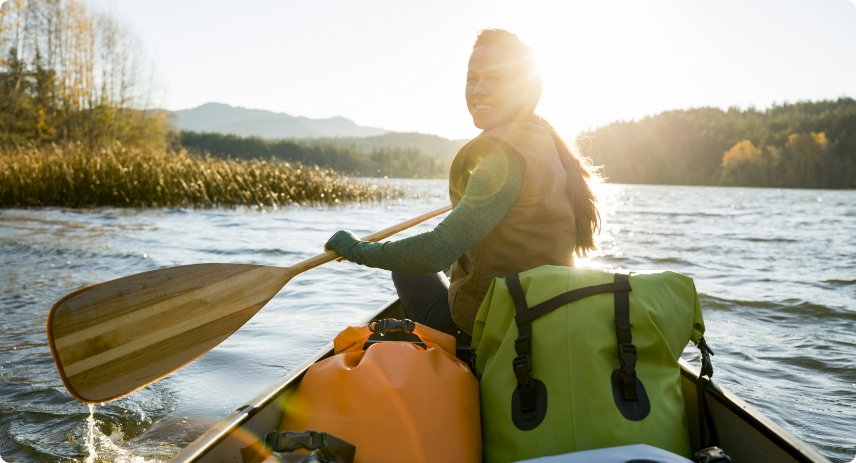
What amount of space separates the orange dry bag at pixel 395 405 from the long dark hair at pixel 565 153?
0.75 metres

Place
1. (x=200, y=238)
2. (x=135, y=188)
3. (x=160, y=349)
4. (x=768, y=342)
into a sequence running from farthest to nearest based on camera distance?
(x=135, y=188) < (x=200, y=238) < (x=768, y=342) < (x=160, y=349)

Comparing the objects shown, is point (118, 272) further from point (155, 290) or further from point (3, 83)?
point (3, 83)

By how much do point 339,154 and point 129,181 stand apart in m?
49.3

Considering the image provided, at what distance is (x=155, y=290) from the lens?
6.79ft

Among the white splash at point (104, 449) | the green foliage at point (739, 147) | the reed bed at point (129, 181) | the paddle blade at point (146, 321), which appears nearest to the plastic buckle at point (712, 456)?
the paddle blade at point (146, 321)

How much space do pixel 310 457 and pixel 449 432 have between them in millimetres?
425

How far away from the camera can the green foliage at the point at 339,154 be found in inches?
2293

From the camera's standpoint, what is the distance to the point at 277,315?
16.5 ft

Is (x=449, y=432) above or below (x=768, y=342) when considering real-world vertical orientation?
above

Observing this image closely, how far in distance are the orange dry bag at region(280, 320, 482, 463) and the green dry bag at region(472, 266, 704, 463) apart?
102mm

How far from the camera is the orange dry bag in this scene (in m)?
1.40

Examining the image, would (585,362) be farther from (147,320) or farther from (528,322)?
(147,320)

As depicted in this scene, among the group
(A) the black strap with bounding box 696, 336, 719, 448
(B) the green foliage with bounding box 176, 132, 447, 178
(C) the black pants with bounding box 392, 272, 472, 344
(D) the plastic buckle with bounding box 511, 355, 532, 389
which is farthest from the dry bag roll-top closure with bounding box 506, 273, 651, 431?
(B) the green foliage with bounding box 176, 132, 447, 178

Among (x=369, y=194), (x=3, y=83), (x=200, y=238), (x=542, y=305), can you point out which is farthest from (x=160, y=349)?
(x=3, y=83)
